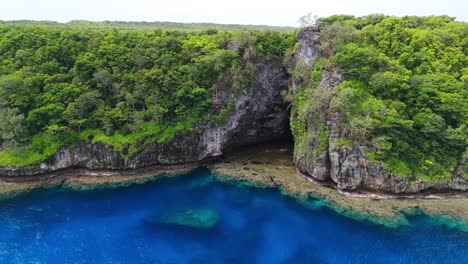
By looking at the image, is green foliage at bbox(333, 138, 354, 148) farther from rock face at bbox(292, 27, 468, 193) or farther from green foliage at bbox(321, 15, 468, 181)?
green foliage at bbox(321, 15, 468, 181)

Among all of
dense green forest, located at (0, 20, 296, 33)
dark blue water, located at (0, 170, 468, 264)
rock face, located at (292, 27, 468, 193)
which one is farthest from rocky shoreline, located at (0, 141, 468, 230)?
dense green forest, located at (0, 20, 296, 33)

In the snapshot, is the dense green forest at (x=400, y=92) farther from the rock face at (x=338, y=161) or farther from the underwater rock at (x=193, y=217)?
the underwater rock at (x=193, y=217)

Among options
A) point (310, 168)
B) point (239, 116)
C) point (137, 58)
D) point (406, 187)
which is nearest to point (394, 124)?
point (406, 187)

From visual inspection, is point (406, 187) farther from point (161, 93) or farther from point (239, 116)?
point (161, 93)

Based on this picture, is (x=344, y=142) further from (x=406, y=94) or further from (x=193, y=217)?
(x=193, y=217)

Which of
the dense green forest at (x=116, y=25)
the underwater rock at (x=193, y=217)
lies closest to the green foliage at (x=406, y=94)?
the underwater rock at (x=193, y=217)
